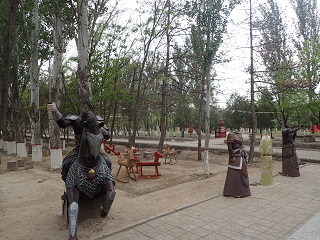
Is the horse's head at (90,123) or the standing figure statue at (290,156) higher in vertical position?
the horse's head at (90,123)

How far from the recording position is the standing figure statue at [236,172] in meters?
6.32

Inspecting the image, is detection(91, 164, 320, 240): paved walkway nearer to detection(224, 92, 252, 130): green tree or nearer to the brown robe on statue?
the brown robe on statue

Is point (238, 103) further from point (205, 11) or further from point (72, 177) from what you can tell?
point (72, 177)

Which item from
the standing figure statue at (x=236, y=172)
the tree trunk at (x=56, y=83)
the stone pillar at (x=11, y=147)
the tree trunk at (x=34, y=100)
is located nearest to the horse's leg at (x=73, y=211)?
the standing figure statue at (x=236, y=172)

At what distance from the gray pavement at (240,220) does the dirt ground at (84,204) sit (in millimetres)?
443

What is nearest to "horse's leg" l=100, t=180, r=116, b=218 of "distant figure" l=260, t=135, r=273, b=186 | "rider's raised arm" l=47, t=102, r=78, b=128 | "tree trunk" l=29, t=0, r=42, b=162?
"rider's raised arm" l=47, t=102, r=78, b=128

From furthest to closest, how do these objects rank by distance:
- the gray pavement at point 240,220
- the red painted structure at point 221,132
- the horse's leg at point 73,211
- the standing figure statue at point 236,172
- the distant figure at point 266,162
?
the red painted structure at point 221,132
the distant figure at point 266,162
the standing figure statue at point 236,172
the gray pavement at point 240,220
the horse's leg at point 73,211

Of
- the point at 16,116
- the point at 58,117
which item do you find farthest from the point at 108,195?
the point at 16,116

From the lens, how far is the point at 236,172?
6.40 m

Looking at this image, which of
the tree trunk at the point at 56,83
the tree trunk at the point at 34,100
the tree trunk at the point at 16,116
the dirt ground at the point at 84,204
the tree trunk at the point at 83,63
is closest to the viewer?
the dirt ground at the point at 84,204

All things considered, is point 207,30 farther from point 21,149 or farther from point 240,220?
point 21,149

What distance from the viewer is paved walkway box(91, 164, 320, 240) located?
13.3 feet

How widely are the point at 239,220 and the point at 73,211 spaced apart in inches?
128

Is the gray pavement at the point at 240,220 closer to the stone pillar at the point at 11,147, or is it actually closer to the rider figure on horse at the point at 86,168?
the rider figure on horse at the point at 86,168
